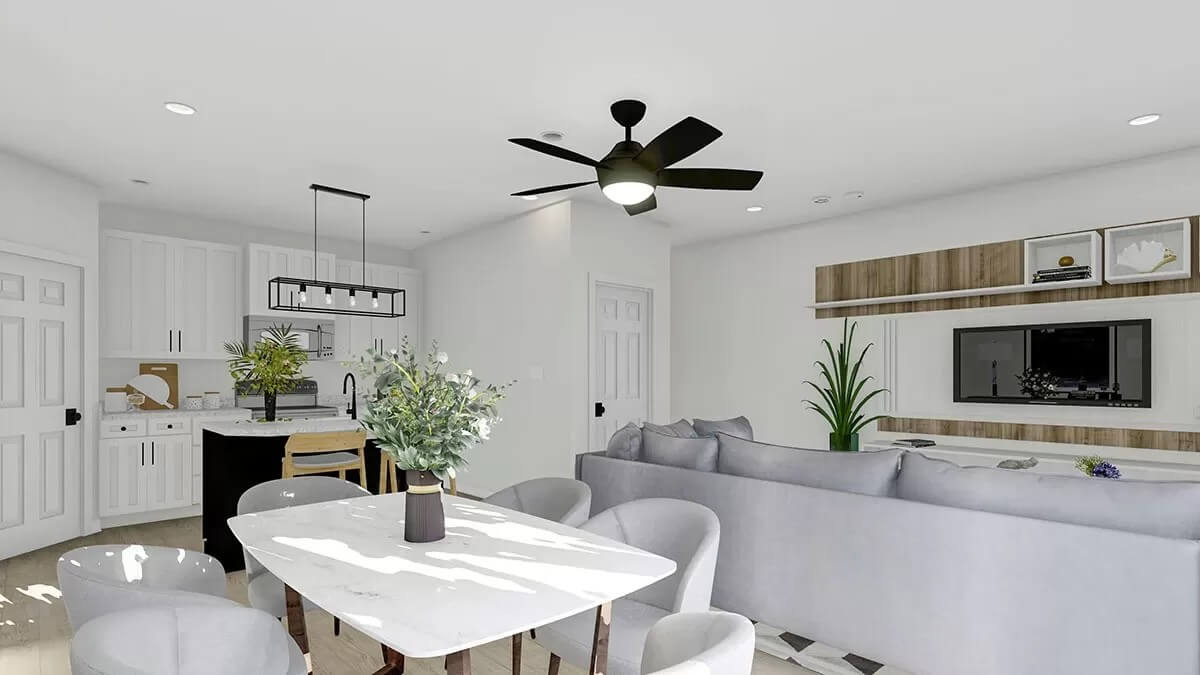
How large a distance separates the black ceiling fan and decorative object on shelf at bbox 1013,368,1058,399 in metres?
3.07

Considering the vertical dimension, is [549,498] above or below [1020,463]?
above

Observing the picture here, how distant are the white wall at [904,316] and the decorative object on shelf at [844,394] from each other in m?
0.13

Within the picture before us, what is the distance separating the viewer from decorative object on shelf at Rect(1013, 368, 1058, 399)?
15.4ft

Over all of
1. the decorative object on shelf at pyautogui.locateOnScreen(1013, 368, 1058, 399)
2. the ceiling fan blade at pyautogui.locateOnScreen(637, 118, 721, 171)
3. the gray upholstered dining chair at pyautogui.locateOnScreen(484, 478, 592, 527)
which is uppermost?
the ceiling fan blade at pyautogui.locateOnScreen(637, 118, 721, 171)

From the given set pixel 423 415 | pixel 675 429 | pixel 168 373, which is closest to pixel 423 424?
pixel 423 415

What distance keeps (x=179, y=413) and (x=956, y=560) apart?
564 centimetres

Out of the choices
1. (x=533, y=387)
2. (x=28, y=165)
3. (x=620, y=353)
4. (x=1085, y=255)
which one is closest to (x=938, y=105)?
(x=1085, y=255)

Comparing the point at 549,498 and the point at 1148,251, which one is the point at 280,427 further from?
the point at 1148,251

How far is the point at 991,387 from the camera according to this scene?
196 inches

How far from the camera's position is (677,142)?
2865mm

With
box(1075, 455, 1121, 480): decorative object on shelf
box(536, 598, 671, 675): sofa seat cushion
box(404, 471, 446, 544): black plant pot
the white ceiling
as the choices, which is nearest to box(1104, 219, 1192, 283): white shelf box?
the white ceiling

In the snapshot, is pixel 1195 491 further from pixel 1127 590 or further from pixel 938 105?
pixel 938 105

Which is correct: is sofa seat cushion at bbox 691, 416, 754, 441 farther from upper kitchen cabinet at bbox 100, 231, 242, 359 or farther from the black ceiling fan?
upper kitchen cabinet at bbox 100, 231, 242, 359

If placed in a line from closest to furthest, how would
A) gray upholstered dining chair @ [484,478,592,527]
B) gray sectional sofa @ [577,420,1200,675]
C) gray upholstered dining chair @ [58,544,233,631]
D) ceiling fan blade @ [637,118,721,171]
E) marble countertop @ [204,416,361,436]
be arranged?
gray upholstered dining chair @ [58,544,233,631]
gray sectional sofa @ [577,420,1200,675]
gray upholstered dining chair @ [484,478,592,527]
ceiling fan blade @ [637,118,721,171]
marble countertop @ [204,416,361,436]
